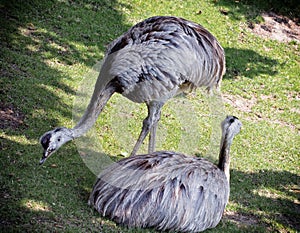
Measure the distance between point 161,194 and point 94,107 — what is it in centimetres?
133

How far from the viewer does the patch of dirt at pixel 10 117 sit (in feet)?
24.5

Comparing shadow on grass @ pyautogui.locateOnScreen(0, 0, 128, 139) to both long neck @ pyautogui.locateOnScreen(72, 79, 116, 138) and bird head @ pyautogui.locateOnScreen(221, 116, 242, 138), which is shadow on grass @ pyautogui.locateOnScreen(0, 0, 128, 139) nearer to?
long neck @ pyautogui.locateOnScreen(72, 79, 116, 138)

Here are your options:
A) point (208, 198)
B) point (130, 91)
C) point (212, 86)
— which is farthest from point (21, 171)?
point (212, 86)

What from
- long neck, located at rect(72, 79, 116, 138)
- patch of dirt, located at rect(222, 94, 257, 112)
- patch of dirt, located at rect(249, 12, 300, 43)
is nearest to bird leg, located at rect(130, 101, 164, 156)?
long neck, located at rect(72, 79, 116, 138)

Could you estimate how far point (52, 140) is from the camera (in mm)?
6172

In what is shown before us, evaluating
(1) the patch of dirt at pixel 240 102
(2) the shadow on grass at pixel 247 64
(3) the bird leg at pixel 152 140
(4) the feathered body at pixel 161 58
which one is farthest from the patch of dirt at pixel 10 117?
(2) the shadow on grass at pixel 247 64

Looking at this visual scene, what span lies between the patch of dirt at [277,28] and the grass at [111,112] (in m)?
0.23

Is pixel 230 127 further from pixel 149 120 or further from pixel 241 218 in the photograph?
pixel 241 218

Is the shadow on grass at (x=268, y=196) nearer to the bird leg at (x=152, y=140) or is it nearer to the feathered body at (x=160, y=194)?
the feathered body at (x=160, y=194)

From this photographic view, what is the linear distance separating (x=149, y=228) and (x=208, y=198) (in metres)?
0.74

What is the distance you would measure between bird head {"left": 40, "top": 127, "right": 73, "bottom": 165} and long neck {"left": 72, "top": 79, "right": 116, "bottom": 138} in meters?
0.25

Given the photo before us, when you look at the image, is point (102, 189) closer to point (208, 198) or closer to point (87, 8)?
point (208, 198)

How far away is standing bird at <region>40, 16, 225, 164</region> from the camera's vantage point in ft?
22.2

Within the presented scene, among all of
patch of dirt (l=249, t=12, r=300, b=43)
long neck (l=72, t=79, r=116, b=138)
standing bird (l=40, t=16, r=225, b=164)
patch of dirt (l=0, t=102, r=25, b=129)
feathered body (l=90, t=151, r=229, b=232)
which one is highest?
standing bird (l=40, t=16, r=225, b=164)
